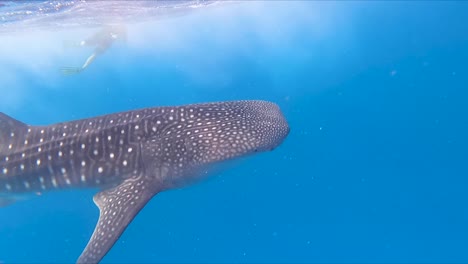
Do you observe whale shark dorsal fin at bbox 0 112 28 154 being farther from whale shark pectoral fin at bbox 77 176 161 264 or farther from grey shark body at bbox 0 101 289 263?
whale shark pectoral fin at bbox 77 176 161 264

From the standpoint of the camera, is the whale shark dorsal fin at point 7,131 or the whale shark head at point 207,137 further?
the whale shark dorsal fin at point 7,131

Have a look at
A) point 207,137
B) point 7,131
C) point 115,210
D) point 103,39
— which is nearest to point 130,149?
point 115,210

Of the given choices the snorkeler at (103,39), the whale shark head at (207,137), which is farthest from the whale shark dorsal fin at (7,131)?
the snorkeler at (103,39)

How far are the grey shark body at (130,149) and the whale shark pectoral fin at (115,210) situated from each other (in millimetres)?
16

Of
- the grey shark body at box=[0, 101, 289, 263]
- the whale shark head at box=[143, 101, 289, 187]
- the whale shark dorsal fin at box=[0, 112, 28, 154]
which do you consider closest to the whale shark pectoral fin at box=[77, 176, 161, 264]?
the grey shark body at box=[0, 101, 289, 263]

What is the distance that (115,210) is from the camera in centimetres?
550

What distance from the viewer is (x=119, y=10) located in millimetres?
19766

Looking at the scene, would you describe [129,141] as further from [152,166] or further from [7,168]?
[7,168]

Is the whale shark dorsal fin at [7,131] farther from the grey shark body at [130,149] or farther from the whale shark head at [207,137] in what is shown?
the whale shark head at [207,137]

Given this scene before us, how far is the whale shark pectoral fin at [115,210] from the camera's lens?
16.6 ft

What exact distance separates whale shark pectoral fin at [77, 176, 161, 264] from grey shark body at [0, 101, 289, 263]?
0.6 inches

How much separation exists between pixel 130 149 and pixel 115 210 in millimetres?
1039

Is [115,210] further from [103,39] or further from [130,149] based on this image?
[103,39]

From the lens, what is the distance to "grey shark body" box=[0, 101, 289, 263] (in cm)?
559
